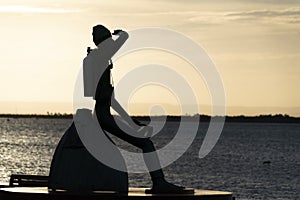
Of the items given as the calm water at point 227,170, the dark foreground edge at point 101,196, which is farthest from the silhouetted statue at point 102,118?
the calm water at point 227,170

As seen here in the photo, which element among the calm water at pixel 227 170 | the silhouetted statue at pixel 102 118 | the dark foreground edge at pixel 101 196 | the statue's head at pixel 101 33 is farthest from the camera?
the calm water at pixel 227 170

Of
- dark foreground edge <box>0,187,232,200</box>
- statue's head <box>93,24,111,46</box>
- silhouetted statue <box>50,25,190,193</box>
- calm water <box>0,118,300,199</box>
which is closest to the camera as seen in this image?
dark foreground edge <box>0,187,232,200</box>

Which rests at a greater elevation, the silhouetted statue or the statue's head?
the statue's head

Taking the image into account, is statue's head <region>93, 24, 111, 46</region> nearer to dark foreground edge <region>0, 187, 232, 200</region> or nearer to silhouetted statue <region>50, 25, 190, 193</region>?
silhouetted statue <region>50, 25, 190, 193</region>

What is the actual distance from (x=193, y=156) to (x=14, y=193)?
4152 inches

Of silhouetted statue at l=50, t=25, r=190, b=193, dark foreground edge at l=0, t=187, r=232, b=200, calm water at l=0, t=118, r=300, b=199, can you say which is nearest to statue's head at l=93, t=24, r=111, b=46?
silhouetted statue at l=50, t=25, r=190, b=193

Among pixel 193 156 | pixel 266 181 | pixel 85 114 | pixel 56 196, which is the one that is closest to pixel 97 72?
pixel 85 114

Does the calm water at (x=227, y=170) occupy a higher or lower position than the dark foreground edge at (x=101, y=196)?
higher

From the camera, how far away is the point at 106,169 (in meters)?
23.0

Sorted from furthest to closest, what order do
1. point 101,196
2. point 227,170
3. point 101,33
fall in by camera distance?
1. point 227,170
2. point 101,33
3. point 101,196

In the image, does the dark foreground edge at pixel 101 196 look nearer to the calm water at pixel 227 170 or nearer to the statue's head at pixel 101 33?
the statue's head at pixel 101 33

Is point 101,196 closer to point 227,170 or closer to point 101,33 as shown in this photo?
point 101,33

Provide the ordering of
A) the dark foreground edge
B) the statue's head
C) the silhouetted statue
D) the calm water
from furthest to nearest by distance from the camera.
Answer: the calm water → the statue's head → the silhouetted statue → the dark foreground edge

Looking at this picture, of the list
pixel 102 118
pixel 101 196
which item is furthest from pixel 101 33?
pixel 101 196
